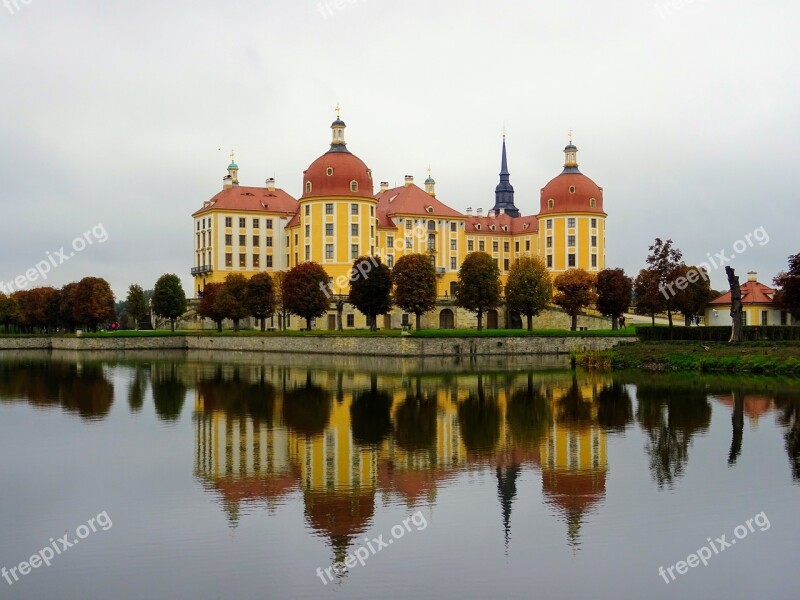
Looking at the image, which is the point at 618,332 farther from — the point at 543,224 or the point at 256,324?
the point at 256,324

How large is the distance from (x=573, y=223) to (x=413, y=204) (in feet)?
48.4

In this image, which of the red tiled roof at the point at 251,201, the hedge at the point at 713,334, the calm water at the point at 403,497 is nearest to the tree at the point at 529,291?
the hedge at the point at 713,334

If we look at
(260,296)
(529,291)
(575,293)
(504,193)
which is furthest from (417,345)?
(504,193)

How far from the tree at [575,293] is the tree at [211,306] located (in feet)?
86.1

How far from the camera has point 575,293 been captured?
67.0m

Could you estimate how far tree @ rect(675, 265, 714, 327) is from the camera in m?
53.4

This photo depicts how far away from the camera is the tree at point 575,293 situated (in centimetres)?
6694

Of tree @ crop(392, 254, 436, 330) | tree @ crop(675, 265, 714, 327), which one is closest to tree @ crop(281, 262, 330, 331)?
tree @ crop(392, 254, 436, 330)

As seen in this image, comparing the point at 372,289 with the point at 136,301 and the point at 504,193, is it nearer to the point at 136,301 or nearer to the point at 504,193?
the point at 136,301

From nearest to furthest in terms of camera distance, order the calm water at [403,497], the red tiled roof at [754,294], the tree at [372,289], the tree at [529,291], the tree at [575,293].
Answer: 1. the calm water at [403,497]
2. the red tiled roof at [754,294]
3. the tree at [372,289]
4. the tree at [529,291]
5. the tree at [575,293]

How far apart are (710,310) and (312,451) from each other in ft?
152

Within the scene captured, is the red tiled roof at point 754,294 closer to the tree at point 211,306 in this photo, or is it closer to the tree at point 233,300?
the tree at point 233,300

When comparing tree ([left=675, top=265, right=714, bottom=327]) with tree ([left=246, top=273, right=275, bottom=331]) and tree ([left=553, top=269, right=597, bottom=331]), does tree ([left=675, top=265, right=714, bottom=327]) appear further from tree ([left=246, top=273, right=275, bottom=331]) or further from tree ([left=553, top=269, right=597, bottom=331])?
tree ([left=246, top=273, right=275, bottom=331])

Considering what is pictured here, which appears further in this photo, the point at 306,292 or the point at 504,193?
the point at 504,193
